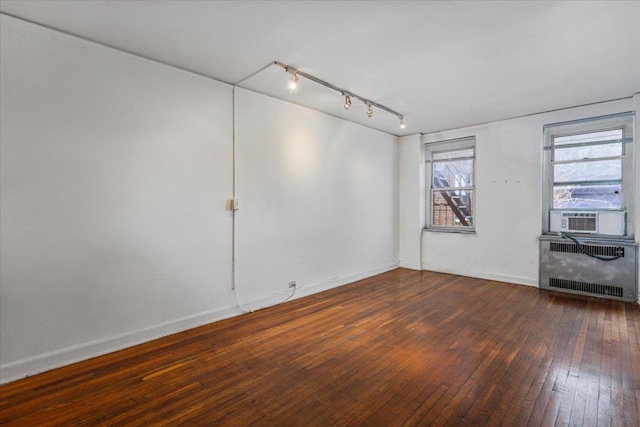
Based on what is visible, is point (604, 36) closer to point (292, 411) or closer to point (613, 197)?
point (613, 197)

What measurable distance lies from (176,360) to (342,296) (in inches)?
93.7

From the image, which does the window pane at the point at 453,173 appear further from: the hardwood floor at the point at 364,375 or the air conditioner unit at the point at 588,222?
the hardwood floor at the point at 364,375

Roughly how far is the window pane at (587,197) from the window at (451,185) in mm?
1247

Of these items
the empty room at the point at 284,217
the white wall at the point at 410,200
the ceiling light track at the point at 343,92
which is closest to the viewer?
the empty room at the point at 284,217

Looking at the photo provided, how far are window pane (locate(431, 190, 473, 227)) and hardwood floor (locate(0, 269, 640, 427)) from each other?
231 cm

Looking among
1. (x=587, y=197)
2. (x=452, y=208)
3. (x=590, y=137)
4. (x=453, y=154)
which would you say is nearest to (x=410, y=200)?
(x=452, y=208)

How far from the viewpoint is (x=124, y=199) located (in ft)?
9.14

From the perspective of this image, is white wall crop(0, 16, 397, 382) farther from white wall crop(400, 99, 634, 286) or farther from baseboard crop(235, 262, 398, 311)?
white wall crop(400, 99, 634, 286)

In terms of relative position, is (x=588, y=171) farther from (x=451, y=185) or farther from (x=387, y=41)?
(x=387, y=41)

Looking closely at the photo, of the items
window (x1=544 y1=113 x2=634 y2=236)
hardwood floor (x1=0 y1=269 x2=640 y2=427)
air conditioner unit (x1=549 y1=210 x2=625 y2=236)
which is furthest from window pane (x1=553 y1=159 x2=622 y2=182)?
hardwood floor (x1=0 y1=269 x2=640 y2=427)

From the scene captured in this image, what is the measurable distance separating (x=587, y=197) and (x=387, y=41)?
4.07 m

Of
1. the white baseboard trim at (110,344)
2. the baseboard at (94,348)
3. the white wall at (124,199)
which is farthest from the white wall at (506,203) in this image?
the baseboard at (94,348)

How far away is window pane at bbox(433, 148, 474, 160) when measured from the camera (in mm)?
5627

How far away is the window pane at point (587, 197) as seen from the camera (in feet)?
14.1
